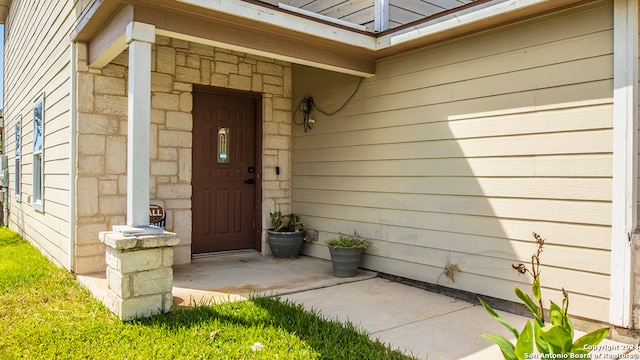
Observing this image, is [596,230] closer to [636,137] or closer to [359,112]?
[636,137]

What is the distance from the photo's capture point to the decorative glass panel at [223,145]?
18.3ft

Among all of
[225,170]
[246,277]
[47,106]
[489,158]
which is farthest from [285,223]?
[47,106]

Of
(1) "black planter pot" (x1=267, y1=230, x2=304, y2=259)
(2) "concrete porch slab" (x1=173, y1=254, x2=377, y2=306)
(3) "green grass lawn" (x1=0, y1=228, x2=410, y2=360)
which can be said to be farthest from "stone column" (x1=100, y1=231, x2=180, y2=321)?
(1) "black planter pot" (x1=267, y1=230, x2=304, y2=259)

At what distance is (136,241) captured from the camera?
3215 mm

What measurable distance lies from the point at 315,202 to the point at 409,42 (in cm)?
222

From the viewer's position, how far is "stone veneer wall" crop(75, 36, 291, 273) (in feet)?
14.6

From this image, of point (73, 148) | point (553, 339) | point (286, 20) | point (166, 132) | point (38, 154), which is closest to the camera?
point (553, 339)

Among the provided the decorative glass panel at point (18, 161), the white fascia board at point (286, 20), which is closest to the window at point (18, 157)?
the decorative glass panel at point (18, 161)

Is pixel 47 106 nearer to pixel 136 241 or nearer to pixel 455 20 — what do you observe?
pixel 136 241

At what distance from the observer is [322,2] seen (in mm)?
5309

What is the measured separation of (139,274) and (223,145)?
2.58m

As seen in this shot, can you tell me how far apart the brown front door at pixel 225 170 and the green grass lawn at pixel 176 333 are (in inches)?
71.4

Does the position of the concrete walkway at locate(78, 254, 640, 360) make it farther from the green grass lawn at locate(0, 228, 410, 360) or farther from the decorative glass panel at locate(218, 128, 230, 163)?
the decorative glass panel at locate(218, 128, 230, 163)

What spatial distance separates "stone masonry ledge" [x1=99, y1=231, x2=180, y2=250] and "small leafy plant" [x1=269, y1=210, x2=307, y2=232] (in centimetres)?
233
